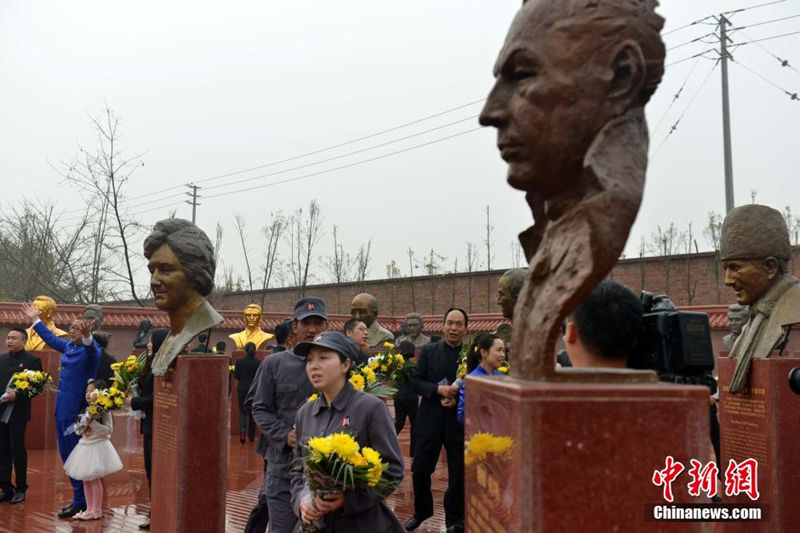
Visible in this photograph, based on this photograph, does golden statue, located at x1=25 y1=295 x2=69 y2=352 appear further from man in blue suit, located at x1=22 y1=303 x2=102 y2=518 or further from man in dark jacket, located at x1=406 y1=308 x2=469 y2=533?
man in dark jacket, located at x1=406 y1=308 x2=469 y2=533

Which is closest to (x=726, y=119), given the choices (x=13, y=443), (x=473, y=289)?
(x=473, y=289)

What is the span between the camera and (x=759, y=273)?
18.4ft

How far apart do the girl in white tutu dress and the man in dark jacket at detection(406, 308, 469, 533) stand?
3.13 metres

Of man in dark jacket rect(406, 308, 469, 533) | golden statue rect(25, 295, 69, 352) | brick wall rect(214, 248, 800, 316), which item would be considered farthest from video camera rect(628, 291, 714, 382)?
brick wall rect(214, 248, 800, 316)

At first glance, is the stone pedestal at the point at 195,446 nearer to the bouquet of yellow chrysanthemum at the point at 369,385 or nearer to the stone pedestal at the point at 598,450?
the bouquet of yellow chrysanthemum at the point at 369,385

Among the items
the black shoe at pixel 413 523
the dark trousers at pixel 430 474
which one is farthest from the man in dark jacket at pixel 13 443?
the dark trousers at pixel 430 474

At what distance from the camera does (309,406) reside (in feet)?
13.6

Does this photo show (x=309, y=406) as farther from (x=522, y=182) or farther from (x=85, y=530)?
(x=85, y=530)

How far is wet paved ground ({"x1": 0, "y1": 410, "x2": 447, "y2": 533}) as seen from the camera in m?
7.21

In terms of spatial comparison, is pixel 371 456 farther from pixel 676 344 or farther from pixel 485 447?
pixel 676 344

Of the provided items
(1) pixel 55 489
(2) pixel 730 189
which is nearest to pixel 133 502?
(1) pixel 55 489

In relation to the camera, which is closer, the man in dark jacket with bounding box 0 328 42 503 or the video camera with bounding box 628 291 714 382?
the video camera with bounding box 628 291 714 382

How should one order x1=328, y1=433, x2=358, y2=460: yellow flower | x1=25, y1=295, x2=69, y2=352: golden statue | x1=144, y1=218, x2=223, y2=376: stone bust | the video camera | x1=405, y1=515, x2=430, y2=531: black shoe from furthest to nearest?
x1=25, y1=295, x2=69, y2=352: golden statue, x1=405, y1=515, x2=430, y2=531: black shoe, x1=144, y1=218, x2=223, y2=376: stone bust, x1=328, y1=433, x2=358, y2=460: yellow flower, the video camera

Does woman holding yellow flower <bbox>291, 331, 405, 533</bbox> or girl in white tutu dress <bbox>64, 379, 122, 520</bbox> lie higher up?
woman holding yellow flower <bbox>291, 331, 405, 533</bbox>
